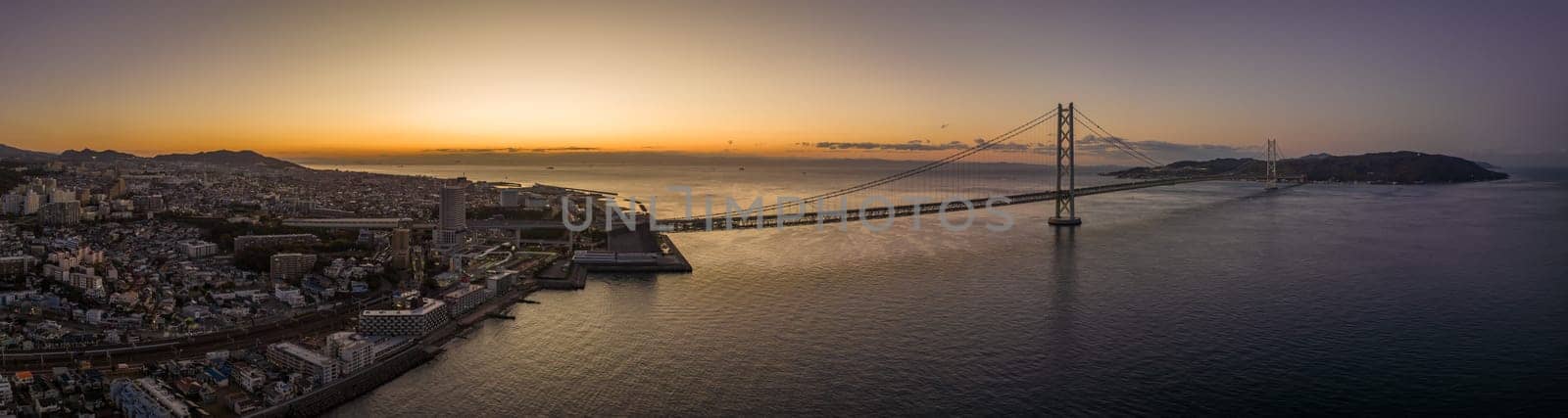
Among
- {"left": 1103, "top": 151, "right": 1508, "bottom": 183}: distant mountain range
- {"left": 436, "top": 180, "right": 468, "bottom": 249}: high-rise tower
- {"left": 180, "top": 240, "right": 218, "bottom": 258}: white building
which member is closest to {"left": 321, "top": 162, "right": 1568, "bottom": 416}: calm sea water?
{"left": 436, "top": 180, "right": 468, "bottom": 249}: high-rise tower

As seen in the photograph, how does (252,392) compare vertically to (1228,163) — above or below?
below

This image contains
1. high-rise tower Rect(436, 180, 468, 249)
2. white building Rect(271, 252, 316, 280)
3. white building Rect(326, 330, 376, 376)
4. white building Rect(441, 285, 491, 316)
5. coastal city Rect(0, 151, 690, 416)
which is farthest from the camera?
high-rise tower Rect(436, 180, 468, 249)

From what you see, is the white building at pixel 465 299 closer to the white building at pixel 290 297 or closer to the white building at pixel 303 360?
the white building at pixel 290 297

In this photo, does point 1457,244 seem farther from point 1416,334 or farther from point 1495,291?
point 1416,334

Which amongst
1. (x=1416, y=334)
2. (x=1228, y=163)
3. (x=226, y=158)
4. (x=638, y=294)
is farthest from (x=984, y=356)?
(x=226, y=158)

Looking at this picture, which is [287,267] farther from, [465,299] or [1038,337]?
[1038,337]

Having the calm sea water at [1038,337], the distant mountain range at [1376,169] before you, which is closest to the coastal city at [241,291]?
the calm sea water at [1038,337]

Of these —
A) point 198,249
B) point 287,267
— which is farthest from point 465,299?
point 198,249

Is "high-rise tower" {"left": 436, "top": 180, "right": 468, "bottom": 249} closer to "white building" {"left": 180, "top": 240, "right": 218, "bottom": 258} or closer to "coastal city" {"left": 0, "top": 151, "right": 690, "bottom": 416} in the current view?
"coastal city" {"left": 0, "top": 151, "right": 690, "bottom": 416}
